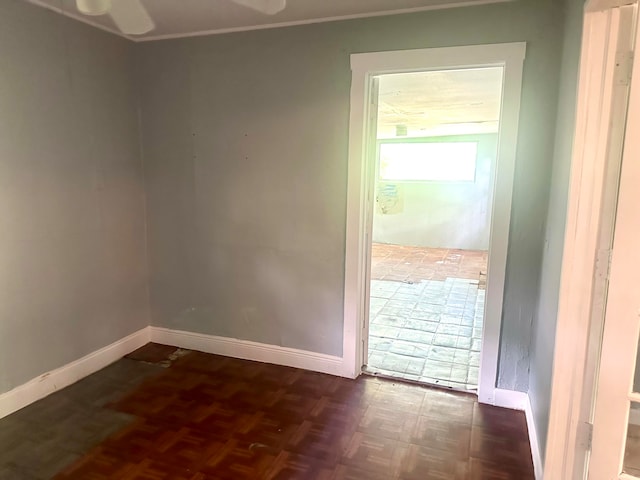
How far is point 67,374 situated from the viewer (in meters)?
2.64

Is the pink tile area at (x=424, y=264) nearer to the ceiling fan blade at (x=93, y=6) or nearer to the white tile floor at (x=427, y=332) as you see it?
the white tile floor at (x=427, y=332)

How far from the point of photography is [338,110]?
8.50 feet

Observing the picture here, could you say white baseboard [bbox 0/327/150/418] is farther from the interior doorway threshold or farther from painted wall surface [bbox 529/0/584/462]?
painted wall surface [bbox 529/0/584/462]

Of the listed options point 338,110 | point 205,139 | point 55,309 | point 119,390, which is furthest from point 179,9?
point 119,390

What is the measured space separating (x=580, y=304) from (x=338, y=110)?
1682mm

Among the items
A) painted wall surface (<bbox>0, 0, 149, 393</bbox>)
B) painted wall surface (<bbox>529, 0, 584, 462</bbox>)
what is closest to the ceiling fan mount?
painted wall surface (<bbox>0, 0, 149, 393</bbox>)

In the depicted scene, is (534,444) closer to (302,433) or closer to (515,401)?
(515,401)

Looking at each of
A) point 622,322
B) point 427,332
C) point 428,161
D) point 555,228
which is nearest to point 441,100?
point 427,332

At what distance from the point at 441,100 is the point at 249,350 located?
3.08 m

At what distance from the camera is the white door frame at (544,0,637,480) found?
57.5 inches

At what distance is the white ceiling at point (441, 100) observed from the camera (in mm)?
3264

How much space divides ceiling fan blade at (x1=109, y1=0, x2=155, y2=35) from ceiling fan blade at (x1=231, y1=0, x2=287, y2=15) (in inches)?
24.7

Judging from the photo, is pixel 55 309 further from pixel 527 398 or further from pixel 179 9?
pixel 527 398

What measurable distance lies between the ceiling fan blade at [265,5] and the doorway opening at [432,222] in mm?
699
